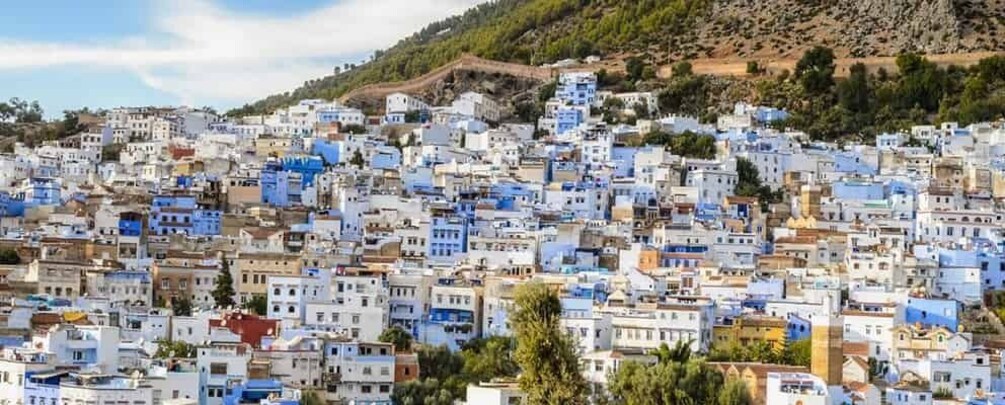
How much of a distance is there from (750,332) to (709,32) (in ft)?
96.9

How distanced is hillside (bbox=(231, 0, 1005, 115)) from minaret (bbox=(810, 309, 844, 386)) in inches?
1100

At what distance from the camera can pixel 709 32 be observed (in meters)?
57.4

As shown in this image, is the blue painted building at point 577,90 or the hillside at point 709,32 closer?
the blue painted building at point 577,90

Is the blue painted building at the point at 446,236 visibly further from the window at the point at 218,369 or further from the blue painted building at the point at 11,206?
the window at the point at 218,369

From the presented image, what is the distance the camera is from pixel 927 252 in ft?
108

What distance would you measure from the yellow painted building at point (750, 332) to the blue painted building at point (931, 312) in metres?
2.10

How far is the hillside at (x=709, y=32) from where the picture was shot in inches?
2130

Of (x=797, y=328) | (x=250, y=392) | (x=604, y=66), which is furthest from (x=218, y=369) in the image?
(x=604, y=66)

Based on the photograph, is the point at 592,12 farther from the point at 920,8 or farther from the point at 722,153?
the point at 722,153

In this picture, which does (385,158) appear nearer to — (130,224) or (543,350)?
(130,224)

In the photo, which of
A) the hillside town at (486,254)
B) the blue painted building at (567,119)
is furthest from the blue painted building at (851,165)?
the blue painted building at (567,119)

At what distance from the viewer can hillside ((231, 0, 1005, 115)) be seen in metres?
54.1

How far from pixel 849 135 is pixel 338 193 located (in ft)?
48.3

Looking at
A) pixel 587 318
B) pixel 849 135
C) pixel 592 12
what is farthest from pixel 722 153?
pixel 592 12
